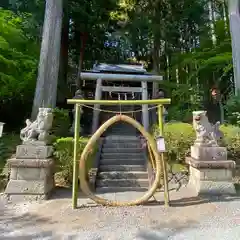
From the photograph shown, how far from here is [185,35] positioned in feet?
55.7

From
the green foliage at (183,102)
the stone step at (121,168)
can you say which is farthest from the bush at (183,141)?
the green foliage at (183,102)

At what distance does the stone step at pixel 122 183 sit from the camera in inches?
267

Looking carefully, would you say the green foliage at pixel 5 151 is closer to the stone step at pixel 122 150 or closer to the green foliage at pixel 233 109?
the stone step at pixel 122 150

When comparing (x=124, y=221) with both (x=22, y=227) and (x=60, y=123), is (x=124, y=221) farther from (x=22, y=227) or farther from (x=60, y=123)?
(x=60, y=123)

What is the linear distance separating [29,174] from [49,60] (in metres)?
5.46

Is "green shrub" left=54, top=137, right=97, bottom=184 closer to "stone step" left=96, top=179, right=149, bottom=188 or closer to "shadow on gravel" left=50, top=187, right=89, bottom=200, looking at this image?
"shadow on gravel" left=50, top=187, right=89, bottom=200

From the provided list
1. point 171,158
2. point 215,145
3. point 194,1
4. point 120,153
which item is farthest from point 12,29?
point 194,1

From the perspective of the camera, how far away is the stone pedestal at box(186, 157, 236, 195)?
19.1ft

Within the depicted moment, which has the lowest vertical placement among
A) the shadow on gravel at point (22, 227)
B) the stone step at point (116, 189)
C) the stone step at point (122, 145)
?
the shadow on gravel at point (22, 227)

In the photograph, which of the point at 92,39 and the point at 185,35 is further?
the point at 185,35

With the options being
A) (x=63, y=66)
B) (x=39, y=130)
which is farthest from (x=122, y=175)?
(x=63, y=66)

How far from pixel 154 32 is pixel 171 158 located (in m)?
9.53

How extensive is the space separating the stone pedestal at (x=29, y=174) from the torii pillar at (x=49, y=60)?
156 inches

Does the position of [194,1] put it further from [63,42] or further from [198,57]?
[63,42]
